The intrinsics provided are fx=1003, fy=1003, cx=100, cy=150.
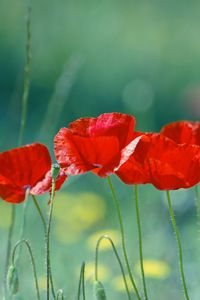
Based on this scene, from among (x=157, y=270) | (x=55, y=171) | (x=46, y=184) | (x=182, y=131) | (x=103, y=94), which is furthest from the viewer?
(x=103, y=94)

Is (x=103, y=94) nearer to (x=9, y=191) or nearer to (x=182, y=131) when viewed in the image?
(x=182, y=131)

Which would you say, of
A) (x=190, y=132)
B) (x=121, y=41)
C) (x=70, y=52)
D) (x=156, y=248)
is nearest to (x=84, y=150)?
(x=190, y=132)

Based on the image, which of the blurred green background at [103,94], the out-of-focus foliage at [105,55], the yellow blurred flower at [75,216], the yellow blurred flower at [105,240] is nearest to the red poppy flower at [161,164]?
the blurred green background at [103,94]

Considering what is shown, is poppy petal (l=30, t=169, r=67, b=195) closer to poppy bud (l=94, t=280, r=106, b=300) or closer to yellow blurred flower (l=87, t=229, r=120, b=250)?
poppy bud (l=94, t=280, r=106, b=300)

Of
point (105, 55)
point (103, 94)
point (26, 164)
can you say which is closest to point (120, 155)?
point (26, 164)

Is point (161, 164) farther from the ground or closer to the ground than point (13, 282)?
farther from the ground

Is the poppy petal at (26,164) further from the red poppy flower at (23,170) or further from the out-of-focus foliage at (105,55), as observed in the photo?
the out-of-focus foliage at (105,55)

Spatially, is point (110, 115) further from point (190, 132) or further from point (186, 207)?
point (186, 207)
